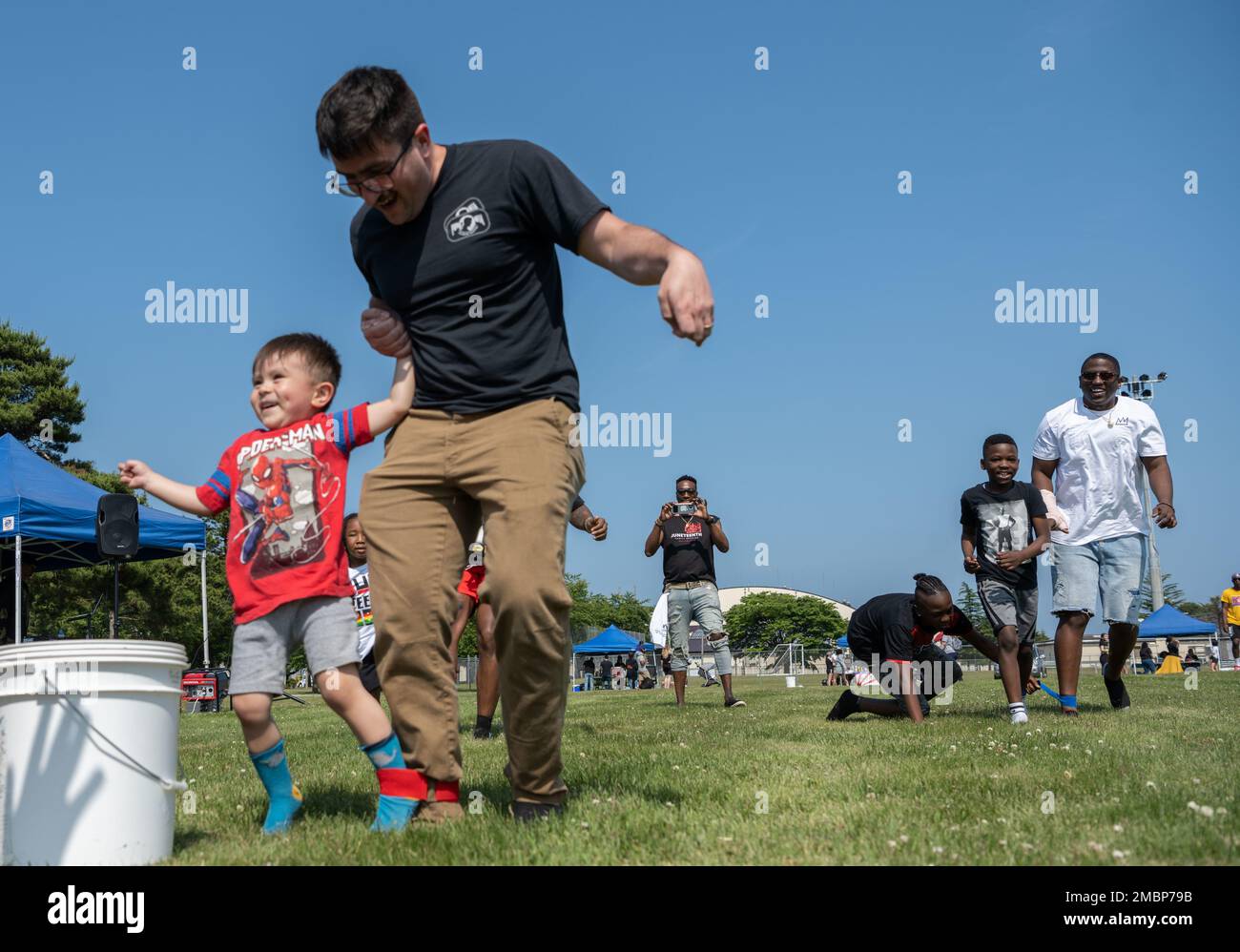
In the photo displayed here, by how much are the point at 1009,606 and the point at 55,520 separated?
12385mm

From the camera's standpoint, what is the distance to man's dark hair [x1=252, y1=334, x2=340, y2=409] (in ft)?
13.1

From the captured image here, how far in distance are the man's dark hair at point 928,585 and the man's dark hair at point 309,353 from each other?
6.39m

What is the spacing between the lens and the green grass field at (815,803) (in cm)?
289

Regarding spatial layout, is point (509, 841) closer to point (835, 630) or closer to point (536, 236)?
point (536, 236)

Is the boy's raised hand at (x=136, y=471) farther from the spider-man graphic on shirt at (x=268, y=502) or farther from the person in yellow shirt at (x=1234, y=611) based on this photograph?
the person in yellow shirt at (x=1234, y=611)

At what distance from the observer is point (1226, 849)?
2672mm

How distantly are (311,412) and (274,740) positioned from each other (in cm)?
124

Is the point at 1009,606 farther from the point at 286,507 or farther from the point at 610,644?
the point at 610,644

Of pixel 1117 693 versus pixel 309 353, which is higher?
pixel 309 353

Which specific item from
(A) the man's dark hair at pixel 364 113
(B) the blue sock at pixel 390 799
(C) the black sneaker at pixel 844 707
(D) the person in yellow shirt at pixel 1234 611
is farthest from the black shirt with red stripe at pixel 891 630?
(D) the person in yellow shirt at pixel 1234 611

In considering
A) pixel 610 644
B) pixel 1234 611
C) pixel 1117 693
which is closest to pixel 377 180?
pixel 1117 693

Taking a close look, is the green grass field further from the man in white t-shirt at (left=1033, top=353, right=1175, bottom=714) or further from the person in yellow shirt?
the person in yellow shirt

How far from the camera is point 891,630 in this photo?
9.12m
